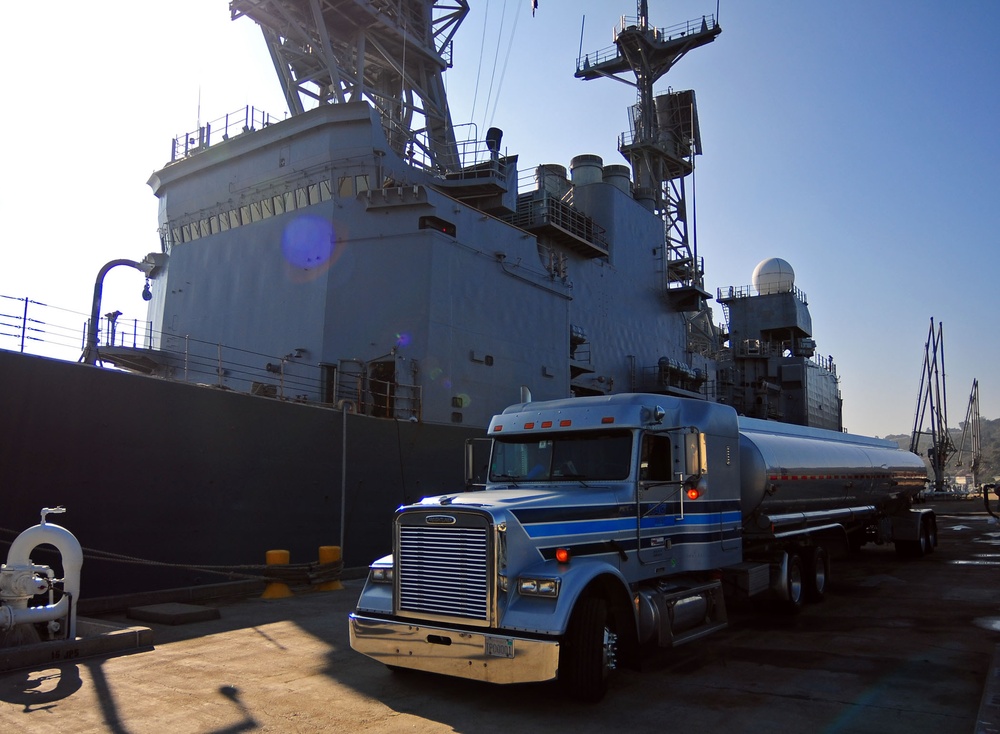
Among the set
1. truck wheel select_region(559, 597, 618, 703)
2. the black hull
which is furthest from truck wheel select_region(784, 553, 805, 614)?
the black hull

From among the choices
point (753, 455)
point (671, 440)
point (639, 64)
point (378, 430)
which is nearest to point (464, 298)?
point (378, 430)

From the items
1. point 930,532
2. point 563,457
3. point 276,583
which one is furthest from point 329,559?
point 930,532

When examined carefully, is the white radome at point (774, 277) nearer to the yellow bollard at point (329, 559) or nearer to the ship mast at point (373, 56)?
the ship mast at point (373, 56)

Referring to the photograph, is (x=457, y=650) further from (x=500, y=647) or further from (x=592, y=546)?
(x=592, y=546)

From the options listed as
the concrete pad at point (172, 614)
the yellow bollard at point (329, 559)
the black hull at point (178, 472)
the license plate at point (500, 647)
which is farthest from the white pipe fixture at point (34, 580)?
the yellow bollard at point (329, 559)

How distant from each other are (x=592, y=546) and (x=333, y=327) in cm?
1128

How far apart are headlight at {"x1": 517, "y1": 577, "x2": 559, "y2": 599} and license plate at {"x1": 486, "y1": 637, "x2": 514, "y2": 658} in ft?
1.38

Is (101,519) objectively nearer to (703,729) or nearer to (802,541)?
(703,729)

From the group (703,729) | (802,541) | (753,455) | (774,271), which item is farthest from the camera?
(774,271)

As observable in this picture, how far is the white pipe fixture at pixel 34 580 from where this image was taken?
292 inches

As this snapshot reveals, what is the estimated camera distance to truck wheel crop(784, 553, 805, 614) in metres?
10.3

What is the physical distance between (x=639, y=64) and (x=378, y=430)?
83.1 ft

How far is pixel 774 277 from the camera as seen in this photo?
141 ft

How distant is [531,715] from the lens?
598 centimetres
